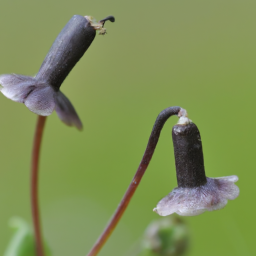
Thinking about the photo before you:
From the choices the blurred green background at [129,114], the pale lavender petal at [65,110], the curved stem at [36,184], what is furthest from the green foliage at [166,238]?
the blurred green background at [129,114]

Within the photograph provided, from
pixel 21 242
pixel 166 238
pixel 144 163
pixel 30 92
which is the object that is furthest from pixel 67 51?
pixel 166 238

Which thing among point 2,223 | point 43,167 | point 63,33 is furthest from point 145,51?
point 63,33

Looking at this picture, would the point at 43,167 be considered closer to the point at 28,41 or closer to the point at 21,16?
the point at 28,41

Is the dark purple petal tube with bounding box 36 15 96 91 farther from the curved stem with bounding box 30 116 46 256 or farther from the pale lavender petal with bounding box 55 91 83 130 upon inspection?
the curved stem with bounding box 30 116 46 256

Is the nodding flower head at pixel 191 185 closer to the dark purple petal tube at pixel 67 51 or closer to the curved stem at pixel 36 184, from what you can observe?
A: the dark purple petal tube at pixel 67 51

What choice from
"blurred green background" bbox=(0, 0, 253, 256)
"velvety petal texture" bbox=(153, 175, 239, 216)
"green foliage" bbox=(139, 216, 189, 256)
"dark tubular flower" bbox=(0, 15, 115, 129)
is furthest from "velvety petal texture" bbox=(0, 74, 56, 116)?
"blurred green background" bbox=(0, 0, 253, 256)

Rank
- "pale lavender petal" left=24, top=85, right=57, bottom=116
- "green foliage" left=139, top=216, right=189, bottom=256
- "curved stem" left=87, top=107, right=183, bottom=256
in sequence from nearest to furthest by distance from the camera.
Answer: "curved stem" left=87, top=107, right=183, bottom=256, "pale lavender petal" left=24, top=85, right=57, bottom=116, "green foliage" left=139, top=216, right=189, bottom=256
